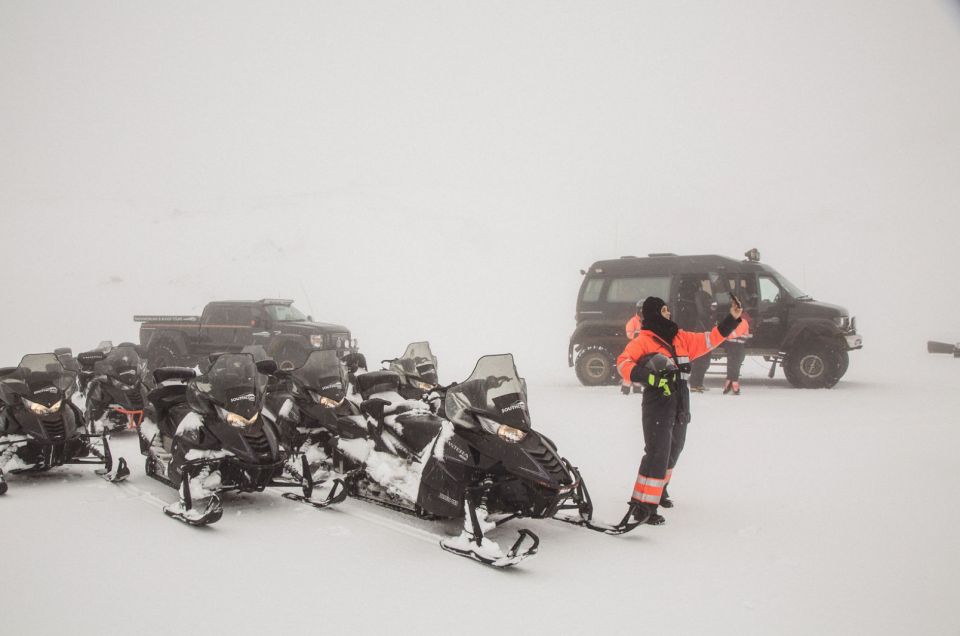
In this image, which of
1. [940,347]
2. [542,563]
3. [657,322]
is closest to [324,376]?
[542,563]

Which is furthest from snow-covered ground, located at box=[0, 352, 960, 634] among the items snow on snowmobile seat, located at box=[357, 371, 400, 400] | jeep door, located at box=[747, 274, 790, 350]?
jeep door, located at box=[747, 274, 790, 350]

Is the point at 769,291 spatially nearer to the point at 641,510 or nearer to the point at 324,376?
the point at 641,510

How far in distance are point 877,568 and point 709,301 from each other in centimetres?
959

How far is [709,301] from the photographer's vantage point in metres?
13.0

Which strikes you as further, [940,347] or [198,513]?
[940,347]

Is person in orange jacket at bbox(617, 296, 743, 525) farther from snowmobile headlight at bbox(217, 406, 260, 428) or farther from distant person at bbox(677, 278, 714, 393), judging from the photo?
distant person at bbox(677, 278, 714, 393)

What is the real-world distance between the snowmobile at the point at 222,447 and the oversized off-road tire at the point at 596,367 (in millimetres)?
9424

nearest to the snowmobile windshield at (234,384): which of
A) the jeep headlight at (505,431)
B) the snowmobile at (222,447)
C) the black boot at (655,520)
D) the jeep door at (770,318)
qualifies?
the snowmobile at (222,447)

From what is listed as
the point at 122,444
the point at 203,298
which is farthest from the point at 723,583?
the point at 203,298

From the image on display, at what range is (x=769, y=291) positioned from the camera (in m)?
13.4

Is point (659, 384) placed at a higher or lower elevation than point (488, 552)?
higher

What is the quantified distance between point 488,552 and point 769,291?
1132 cm

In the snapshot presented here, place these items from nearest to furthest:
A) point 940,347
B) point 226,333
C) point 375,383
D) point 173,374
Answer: point 173,374
point 375,383
point 226,333
point 940,347

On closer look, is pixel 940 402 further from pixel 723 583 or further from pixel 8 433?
pixel 8 433
